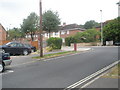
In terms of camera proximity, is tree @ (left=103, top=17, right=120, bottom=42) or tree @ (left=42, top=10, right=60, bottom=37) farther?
tree @ (left=42, top=10, right=60, bottom=37)

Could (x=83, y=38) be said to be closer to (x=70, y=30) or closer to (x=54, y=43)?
(x=70, y=30)

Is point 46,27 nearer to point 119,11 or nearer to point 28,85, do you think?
point 119,11

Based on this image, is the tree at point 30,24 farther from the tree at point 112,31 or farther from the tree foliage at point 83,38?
the tree at point 112,31

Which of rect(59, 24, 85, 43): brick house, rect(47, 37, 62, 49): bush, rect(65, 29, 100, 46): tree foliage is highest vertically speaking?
rect(59, 24, 85, 43): brick house

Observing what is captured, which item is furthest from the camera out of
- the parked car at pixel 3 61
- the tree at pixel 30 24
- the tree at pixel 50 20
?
the tree at pixel 30 24

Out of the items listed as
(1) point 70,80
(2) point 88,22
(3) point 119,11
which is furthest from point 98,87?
(2) point 88,22

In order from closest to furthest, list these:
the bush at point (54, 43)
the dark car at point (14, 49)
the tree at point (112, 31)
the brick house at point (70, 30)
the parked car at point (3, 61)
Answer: the parked car at point (3, 61)
the dark car at point (14, 49)
the bush at point (54, 43)
the tree at point (112, 31)
the brick house at point (70, 30)

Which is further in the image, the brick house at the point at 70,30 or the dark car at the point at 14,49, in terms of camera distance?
the brick house at the point at 70,30

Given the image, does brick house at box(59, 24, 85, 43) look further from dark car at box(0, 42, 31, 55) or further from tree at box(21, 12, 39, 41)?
dark car at box(0, 42, 31, 55)

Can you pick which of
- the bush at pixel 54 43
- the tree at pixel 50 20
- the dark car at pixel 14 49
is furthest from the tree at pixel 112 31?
the dark car at pixel 14 49

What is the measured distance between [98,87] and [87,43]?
41009 mm

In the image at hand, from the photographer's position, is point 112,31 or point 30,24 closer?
point 112,31

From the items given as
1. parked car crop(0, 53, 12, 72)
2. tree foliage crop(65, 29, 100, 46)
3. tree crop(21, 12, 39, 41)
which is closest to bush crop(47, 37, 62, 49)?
parked car crop(0, 53, 12, 72)

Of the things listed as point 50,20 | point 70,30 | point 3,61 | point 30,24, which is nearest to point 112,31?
point 50,20
